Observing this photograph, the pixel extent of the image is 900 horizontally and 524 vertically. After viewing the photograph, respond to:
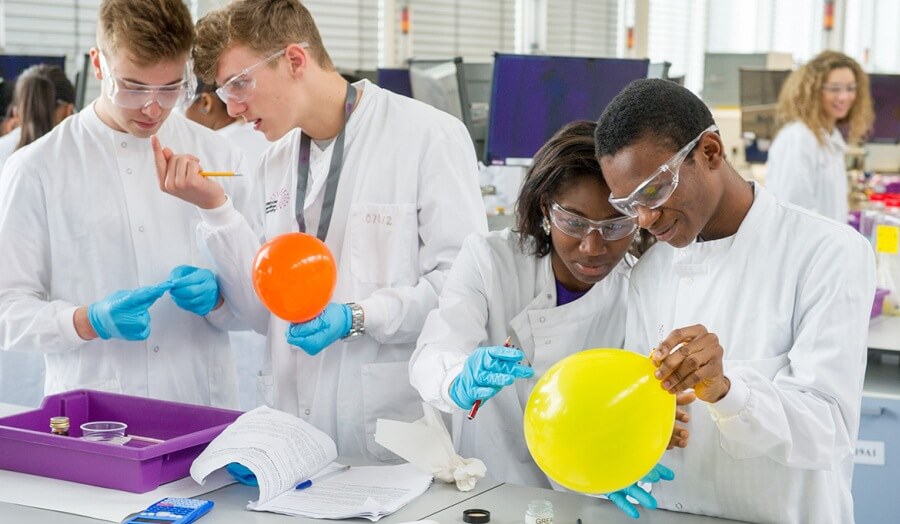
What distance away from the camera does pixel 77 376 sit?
2533mm

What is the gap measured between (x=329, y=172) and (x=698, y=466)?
1.17 metres

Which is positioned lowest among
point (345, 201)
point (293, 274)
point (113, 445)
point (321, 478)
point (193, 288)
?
point (321, 478)

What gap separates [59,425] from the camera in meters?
2.20

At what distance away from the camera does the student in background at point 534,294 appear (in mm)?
2082

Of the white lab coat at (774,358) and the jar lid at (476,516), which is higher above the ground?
the white lab coat at (774,358)

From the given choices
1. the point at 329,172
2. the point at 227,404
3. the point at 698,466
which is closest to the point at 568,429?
the point at 698,466

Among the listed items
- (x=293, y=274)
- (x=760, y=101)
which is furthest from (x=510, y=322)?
(x=760, y=101)

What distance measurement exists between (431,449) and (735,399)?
746mm

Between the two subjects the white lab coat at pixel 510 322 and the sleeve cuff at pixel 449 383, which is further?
the white lab coat at pixel 510 322

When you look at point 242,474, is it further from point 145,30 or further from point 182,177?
point 145,30

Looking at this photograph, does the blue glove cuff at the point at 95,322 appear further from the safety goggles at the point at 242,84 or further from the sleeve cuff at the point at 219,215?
the safety goggles at the point at 242,84

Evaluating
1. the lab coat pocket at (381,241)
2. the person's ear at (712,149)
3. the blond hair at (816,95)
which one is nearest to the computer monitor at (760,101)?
the blond hair at (816,95)

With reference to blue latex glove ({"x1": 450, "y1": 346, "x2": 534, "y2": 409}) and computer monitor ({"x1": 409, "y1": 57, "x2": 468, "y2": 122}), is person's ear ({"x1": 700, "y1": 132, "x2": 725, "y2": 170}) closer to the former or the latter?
blue latex glove ({"x1": 450, "y1": 346, "x2": 534, "y2": 409})

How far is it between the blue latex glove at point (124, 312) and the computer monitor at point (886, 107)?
20.6ft
